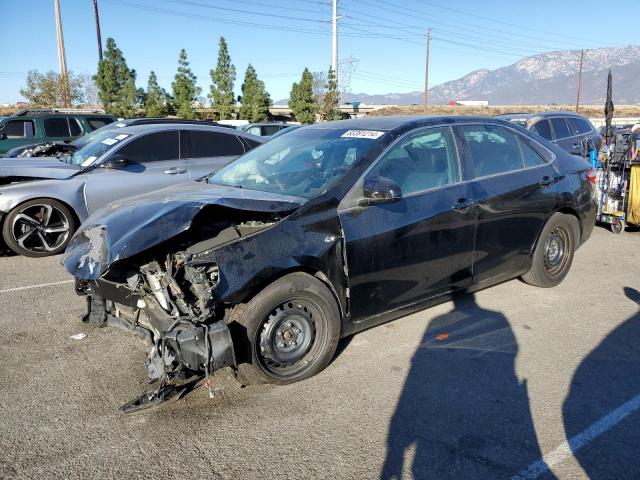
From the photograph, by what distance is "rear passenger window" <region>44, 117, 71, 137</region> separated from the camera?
13.7 meters

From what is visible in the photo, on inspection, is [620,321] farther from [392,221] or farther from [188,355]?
[188,355]

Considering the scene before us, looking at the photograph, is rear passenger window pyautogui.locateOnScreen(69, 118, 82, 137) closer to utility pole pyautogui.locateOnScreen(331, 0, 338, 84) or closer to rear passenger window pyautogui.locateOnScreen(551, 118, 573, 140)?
rear passenger window pyautogui.locateOnScreen(551, 118, 573, 140)

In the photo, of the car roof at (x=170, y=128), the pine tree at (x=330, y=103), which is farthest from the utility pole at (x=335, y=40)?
the car roof at (x=170, y=128)

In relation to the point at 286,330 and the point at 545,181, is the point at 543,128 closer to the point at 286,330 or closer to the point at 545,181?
the point at 545,181

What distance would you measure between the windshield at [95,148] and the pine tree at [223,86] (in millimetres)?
38005

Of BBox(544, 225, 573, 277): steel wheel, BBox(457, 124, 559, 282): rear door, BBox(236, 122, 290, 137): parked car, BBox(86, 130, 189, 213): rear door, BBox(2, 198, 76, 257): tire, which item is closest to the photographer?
BBox(457, 124, 559, 282): rear door

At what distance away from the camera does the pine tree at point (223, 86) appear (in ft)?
147

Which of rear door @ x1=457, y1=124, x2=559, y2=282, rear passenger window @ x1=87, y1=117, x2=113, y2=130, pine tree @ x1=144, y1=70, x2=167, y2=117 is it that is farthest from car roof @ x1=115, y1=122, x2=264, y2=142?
pine tree @ x1=144, y1=70, x2=167, y2=117

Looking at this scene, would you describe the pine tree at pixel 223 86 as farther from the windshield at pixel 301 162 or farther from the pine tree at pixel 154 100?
the windshield at pixel 301 162

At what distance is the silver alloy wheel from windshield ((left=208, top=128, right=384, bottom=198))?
3.32 m

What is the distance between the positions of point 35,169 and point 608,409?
275 inches

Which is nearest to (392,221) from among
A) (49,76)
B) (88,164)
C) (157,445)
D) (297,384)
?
(297,384)

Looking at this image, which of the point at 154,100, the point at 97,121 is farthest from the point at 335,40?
the point at 97,121

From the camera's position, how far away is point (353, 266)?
12.1 feet
